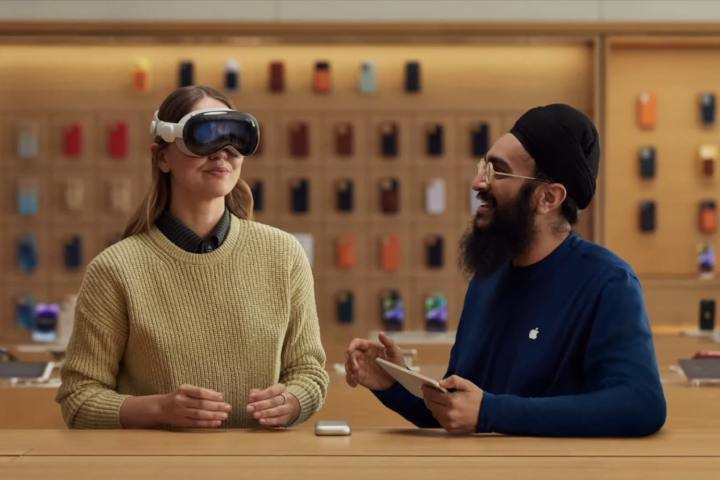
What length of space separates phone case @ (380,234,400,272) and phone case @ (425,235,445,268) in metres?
0.21

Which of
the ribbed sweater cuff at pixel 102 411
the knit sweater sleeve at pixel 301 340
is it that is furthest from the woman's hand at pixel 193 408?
the knit sweater sleeve at pixel 301 340

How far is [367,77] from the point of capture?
8703 millimetres

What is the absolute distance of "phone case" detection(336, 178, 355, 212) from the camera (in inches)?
345

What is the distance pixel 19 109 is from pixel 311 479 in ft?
23.0

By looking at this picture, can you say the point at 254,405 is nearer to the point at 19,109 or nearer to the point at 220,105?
the point at 220,105

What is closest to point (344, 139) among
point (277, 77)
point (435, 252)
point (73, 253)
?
point (277, 77)

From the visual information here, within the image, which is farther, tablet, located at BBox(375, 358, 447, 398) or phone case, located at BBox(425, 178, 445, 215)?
phone case, located at BBox(425, 178, 445, 215)

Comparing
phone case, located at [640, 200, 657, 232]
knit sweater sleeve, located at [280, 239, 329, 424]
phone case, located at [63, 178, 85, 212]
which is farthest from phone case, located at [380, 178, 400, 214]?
knit sweater sleeve, located at [280, 239, 329, 424]

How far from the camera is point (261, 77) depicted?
880 cm

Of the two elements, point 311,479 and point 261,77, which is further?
point 261,77

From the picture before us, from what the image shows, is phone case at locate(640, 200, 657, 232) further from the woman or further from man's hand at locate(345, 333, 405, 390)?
man's hand at locate(345, 333, 405, 390)

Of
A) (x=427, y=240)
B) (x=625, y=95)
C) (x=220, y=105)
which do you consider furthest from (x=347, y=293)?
(x=220, y=105)

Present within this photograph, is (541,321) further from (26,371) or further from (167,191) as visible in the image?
(26,371)

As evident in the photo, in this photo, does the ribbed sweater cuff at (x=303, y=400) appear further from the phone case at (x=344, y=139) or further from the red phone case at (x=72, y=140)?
the red phone case at (x=72, y=140)
